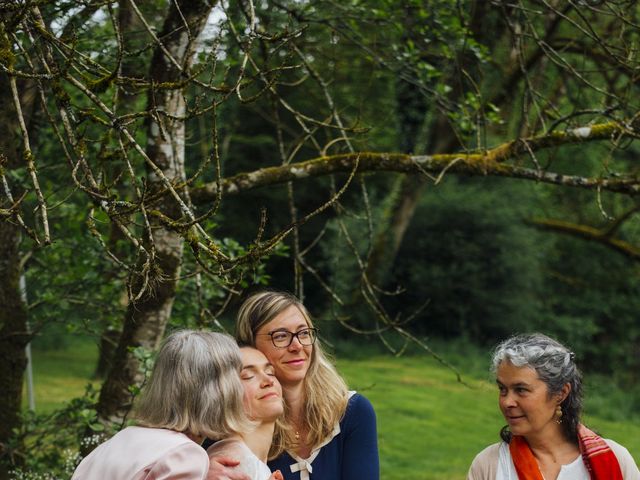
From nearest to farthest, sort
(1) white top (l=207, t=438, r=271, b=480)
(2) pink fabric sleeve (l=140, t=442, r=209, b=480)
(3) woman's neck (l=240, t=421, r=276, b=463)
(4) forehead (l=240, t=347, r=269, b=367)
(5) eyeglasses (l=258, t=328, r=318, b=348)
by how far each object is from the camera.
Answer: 1. (2) pink fabric sleeve (l=140, t=442, r=209, b=480)
2. (1) white top (l=207, t=438, r=271, b=480)
3. (3) woman's neck (l=240, t=421, r=276, b=463)
4. (4) forehead (l=240, t=347, r=269, b=367)
5. (5) eyeglasses (l=258, t=328, r=318, b=348)

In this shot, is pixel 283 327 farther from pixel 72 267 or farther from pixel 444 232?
pixel 444 232

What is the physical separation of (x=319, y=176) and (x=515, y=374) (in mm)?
1706

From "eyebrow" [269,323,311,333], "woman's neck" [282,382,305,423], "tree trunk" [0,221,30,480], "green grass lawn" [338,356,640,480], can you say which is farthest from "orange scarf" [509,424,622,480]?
"green grass lawn" [338,356,640,480]

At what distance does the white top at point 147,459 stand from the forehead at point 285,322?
80 cm

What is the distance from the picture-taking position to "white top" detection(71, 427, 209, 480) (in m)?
2.55

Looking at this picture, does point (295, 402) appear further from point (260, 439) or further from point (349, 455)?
point (260, 439)

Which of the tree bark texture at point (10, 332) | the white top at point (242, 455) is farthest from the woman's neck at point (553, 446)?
the tree bark texture at point (10, 332)

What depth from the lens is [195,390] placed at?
2.79 metres

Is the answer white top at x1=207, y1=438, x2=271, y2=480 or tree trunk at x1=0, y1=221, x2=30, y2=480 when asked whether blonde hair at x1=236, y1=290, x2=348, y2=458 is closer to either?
white top at x1=207, y1=438, x2=271, y2=480

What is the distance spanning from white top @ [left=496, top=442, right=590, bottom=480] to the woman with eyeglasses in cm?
49

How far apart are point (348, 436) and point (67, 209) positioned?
171 inches

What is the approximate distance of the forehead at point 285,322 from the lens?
3434mm

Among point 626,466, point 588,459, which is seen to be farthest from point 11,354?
point 626,466

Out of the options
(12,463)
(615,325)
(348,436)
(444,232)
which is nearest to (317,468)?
(348,436)
